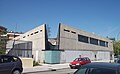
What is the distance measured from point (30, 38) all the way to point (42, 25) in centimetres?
650

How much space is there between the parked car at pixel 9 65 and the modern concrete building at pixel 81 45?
26786 millimetres

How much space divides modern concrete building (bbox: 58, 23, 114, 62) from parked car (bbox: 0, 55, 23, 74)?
26.8 metres

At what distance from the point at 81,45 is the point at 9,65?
3645cm

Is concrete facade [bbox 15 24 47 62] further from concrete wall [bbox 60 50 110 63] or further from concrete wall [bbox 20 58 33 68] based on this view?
concrete wall [bbox 20 58 33 68]

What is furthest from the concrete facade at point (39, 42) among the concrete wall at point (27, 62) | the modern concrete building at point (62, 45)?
the concrete wall at point (27, 62)

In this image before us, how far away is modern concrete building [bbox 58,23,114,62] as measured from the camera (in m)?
44.1

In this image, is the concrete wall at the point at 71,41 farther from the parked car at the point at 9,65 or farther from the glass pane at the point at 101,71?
the glass pane at the point at 101,71

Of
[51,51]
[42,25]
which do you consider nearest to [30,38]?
[42,25]

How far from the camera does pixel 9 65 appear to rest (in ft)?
50.4

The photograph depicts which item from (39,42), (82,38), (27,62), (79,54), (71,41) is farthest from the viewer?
(82,38)

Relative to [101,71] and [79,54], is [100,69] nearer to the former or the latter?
[101,71]

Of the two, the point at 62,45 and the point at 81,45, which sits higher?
the point at 81,45

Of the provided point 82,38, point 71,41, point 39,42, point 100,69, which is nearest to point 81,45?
point 82,38

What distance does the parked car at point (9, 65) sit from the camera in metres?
14.9
